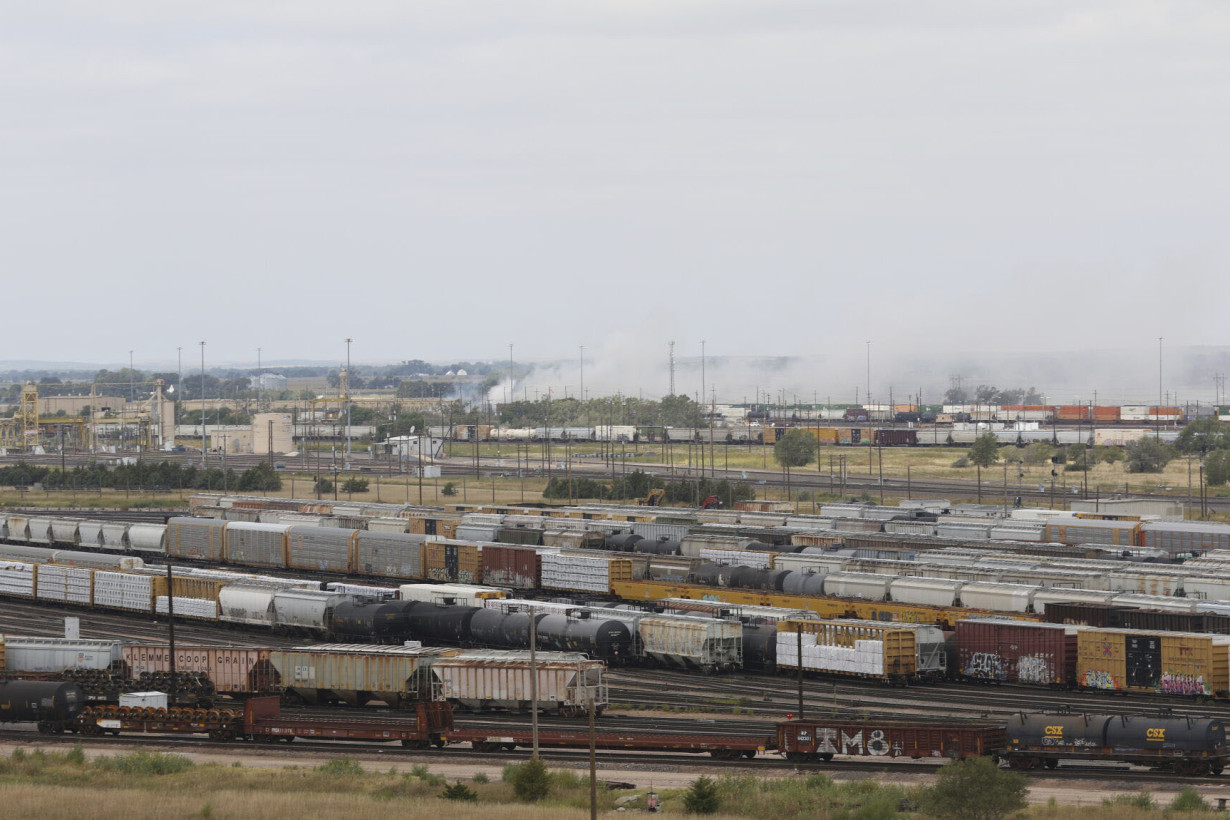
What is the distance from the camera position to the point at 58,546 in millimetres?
95625

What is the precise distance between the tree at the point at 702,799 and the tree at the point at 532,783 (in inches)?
147

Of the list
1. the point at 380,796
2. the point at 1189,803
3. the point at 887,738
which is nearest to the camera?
the point at 1189,803

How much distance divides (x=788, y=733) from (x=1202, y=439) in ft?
440

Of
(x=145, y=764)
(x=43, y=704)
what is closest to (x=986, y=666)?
(x=145, y=764)

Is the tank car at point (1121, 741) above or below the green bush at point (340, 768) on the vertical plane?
above

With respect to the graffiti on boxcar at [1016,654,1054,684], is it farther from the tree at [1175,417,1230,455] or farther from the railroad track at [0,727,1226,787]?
the tree at [1175,417,1230,455]

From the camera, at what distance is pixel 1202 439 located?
15762cm

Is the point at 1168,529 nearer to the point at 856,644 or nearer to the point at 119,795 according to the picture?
the point at 856,644

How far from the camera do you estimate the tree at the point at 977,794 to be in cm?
3009

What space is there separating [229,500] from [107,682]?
59.9 m

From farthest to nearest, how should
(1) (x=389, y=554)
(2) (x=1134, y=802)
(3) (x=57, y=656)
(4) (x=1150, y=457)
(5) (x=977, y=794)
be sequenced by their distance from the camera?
(4) (x=1150, y=457)
(1) (x=389, y=554)
(3) (x=57, y=656)
(2) (x=1134, y=802)
(5) (x=977, y=794)

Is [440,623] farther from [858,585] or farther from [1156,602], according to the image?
[1156,602]

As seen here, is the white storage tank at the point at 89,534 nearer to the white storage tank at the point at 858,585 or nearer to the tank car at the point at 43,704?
the tank car at the point at 43,704

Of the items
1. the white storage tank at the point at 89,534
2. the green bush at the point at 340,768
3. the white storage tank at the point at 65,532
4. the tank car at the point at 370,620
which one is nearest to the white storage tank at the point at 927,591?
the tank car at the point at 370,620
